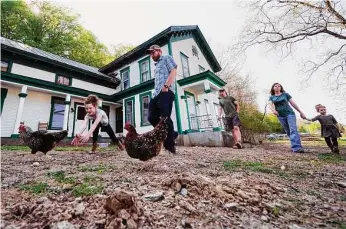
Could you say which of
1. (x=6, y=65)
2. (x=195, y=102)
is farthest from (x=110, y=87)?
(x=195, y=102)

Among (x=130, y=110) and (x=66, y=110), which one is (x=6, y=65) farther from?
(x=130, y=110)

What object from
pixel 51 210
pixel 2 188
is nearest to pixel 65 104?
pixel 2 188

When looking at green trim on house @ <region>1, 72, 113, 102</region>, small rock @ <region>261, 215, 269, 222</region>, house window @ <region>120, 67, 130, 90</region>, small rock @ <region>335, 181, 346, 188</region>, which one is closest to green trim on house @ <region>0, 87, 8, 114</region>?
green trim on house @ <region>1, 72, 113, 102</region>

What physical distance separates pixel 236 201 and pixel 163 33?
1283 centimetres

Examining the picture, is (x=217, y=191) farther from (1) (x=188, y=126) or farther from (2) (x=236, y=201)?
(1) (x=188, y=126)

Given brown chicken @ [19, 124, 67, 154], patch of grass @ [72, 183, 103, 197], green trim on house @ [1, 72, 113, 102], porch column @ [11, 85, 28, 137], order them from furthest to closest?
green trim on house @ [1, 72, 113, 102]
porch column @ [11, 85, 28, 137]
brown chicken @ [19, 124, 67, 154]
patch of grass @ [72, 183, 103, 197]

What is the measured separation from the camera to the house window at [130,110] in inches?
560

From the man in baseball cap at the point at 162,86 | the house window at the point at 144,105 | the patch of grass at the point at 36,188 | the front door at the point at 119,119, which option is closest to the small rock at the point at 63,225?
the patch of grass at the point at 36,188

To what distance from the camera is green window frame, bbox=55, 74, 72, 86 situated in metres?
13.4

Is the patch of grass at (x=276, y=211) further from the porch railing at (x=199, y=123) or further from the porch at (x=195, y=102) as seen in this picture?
the porch railing at (x=199, y=123)

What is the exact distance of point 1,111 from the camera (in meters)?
→ 10.6

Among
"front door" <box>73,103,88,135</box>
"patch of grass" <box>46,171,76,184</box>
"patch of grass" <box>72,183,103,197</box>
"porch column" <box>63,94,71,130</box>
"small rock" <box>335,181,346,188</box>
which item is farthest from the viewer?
→ "front door" <box>73,103,88,135</box>

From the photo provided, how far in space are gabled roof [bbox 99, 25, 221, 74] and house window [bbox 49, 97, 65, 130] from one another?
5490mm

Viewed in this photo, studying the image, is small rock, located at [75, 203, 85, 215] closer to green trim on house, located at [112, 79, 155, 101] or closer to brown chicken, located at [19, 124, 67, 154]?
brown chicken, located at [19, 124, 67, 154]
